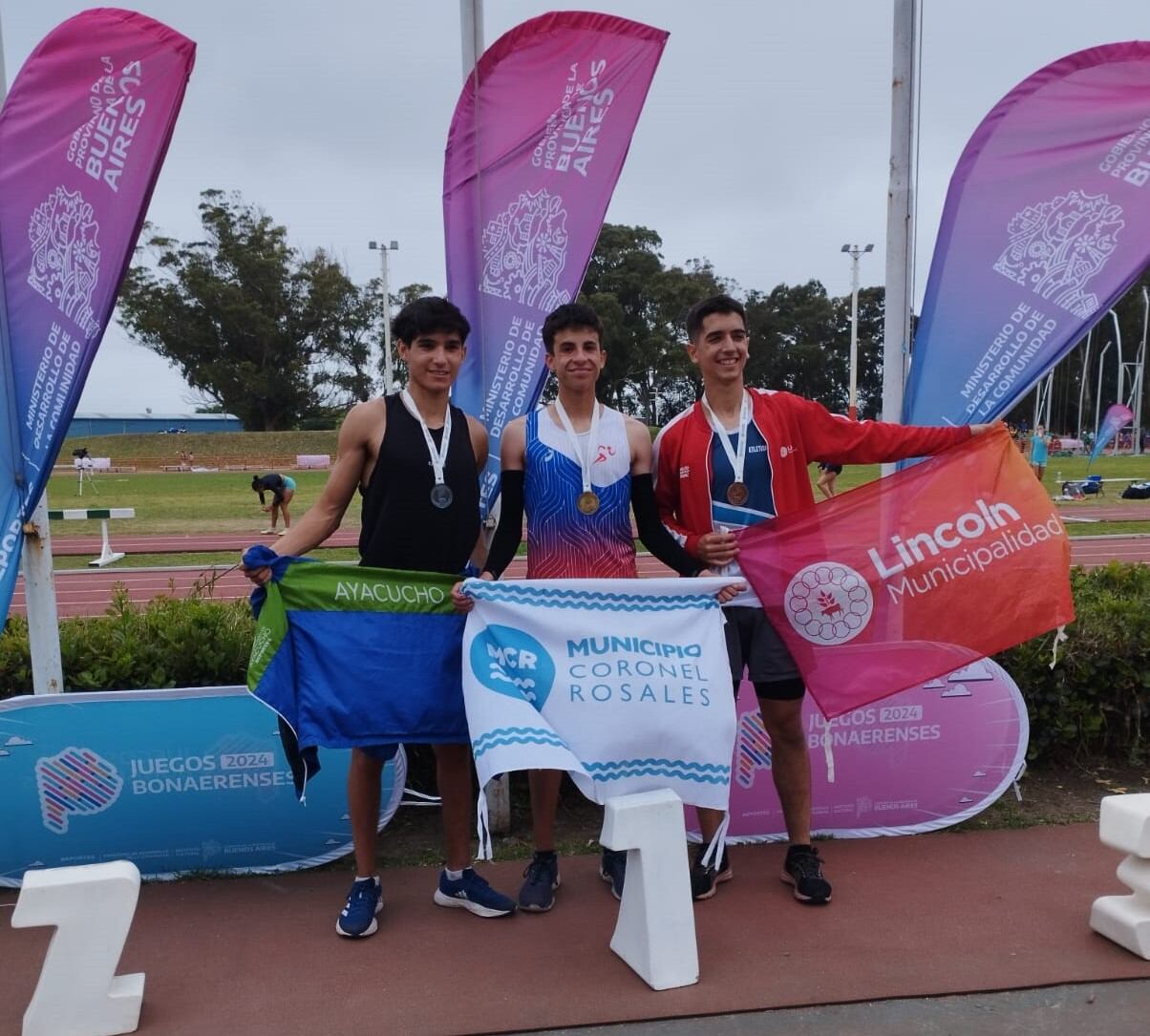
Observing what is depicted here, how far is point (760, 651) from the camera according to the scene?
138 inches

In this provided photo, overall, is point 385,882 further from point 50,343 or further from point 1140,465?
point 1140,465

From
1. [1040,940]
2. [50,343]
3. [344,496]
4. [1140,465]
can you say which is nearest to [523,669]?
[344,496]

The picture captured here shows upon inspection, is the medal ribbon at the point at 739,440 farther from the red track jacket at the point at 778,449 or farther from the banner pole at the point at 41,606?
the banner pole at the point at 41,606

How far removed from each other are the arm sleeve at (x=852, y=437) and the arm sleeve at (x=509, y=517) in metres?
1.07

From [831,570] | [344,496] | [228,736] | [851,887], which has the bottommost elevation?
[851,887]

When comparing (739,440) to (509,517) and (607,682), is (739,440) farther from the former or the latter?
(607,682)

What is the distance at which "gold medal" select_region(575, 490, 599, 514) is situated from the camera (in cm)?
327

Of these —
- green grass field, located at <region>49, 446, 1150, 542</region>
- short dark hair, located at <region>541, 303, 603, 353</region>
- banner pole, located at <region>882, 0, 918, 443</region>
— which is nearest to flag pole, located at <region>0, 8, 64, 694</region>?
short dark hair, located at <region>541, 303, 603, 353</region>

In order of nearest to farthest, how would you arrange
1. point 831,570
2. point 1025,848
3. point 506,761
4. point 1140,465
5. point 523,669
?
point 506,761 < point 523,669 < point 831,570 < point 1025,848 < point 1140,465

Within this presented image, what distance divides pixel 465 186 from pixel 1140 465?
4107 centimetres

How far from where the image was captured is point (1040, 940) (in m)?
3.13

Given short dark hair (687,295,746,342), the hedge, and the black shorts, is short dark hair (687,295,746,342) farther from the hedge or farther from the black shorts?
the hedge

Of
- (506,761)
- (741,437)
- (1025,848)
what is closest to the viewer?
(506,761)

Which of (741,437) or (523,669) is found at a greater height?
(741,437)
